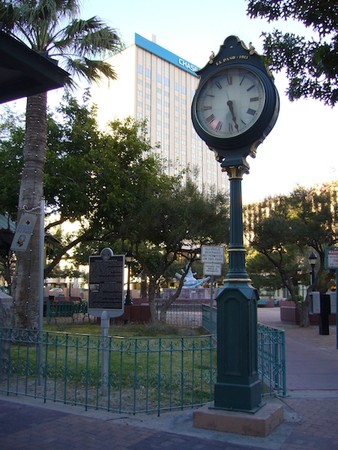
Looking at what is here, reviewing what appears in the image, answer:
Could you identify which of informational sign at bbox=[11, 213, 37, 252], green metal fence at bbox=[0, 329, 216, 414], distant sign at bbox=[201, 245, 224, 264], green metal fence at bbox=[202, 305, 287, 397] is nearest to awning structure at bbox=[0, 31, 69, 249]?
informational sign at bbox=[11, 213, 37, 252]

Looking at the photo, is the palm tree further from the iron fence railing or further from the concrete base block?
the concrete base block

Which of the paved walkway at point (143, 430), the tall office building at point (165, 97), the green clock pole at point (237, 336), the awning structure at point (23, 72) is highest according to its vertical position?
the tall office building at point (165, 97)

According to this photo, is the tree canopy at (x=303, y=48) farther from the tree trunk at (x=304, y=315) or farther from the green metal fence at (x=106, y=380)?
the tree trunk at (x=304, y=315)

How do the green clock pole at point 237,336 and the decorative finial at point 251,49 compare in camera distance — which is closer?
the green clock pole at point 237,336

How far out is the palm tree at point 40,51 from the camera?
482 inches

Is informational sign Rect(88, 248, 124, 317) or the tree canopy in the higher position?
the tree canopy

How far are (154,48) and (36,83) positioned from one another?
132 metres

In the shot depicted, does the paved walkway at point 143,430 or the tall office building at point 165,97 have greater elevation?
the tall office building at point 165,97

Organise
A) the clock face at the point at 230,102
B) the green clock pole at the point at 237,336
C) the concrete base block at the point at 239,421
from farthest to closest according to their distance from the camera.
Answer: the clock face at the point at 230,102, the green clock pole at the point at 237,336, the concrete base block at the point at 239,421

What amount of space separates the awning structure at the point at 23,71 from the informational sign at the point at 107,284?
9.70 ft

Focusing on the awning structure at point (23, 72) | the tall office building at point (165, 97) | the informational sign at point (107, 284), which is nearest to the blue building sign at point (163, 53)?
the tall office building at point (165, 97)

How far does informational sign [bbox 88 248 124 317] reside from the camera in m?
7.29

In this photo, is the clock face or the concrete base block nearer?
the concrete base block

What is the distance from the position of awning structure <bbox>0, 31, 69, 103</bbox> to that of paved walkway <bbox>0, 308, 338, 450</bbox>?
3.79 metres
